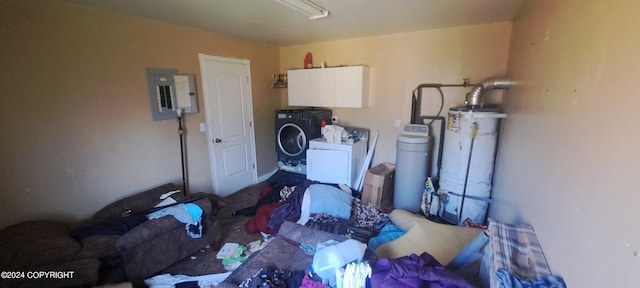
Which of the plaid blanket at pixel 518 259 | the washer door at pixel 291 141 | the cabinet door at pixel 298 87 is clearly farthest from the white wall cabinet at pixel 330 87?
the plaid blanket at pixel 518 259

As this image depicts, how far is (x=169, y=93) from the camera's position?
9.49 ft

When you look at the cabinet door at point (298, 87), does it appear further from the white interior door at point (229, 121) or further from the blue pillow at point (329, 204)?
the blue pillow at point (329, 204)

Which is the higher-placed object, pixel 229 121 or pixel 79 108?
pixel 79 108

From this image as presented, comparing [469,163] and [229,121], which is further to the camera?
[229,121]

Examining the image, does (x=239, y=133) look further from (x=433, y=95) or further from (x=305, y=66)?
(x=433, y=95)

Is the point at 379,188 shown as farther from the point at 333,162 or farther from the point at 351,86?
the point at 351,86

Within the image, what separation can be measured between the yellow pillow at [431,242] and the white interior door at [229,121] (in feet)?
8.42

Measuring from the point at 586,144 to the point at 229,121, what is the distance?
362 centimetres

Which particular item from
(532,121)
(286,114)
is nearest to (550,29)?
(532,121)

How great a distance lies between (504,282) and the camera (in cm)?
95

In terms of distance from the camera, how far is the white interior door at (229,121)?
336 centimetres

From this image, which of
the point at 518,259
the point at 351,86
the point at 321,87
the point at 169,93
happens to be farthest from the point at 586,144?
the point at 169,93

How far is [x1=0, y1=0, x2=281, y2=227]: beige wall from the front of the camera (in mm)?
1933

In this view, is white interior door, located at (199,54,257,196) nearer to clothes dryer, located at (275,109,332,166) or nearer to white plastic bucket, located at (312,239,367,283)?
clothes dryer, located at (275,109,332,166)
